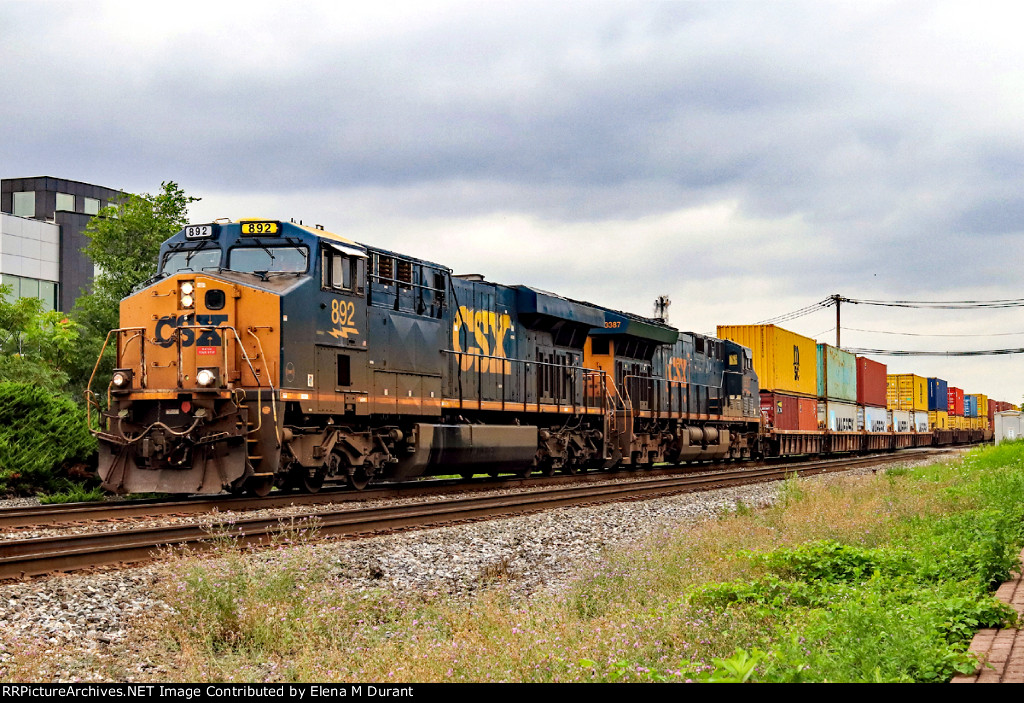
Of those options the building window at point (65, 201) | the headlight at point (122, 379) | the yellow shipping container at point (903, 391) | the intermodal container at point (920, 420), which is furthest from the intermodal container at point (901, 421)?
the building window at point (65, 201)

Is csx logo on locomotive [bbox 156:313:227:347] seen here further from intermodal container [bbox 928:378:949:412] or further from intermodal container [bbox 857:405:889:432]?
intermodal container [bbox 928:378:949:412]

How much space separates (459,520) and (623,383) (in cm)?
1233

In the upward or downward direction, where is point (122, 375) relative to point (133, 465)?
upward

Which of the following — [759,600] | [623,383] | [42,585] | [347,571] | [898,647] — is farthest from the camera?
[623,383]

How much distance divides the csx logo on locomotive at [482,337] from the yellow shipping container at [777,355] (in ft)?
61.1

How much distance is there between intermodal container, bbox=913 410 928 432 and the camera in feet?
196

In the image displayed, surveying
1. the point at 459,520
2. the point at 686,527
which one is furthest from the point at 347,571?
the point at 686,527

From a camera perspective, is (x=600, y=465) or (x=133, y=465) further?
(x=600, y=465)

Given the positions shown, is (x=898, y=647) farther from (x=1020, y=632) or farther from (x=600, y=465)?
(x=600, y=465)

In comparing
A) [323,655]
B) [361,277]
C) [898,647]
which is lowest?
[323,655]

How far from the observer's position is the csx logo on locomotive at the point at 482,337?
18859mm

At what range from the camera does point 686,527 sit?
42.7ft

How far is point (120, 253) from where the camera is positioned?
3206 centimetres

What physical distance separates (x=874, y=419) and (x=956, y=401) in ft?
81.0
